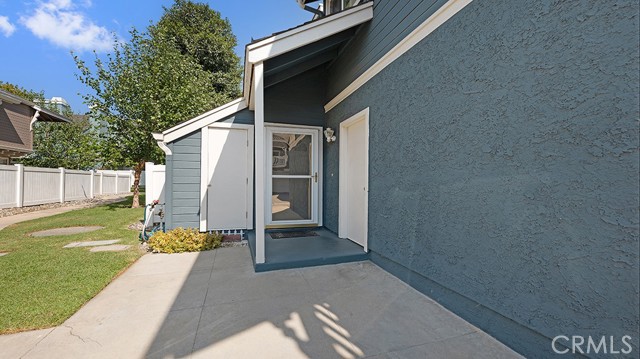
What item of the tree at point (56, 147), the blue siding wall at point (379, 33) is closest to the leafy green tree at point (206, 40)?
the tree at point (56, 147)

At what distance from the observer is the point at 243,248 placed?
4.74 m

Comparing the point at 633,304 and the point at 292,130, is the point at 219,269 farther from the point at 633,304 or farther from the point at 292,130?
the point at 633,304

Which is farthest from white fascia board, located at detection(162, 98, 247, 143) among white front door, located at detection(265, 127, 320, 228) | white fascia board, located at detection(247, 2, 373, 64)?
white fascia board, located at detection(247, 2, 373, 64)

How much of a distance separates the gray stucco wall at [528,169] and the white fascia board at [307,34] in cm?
143

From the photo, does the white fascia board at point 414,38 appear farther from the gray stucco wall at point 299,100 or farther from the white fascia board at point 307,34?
the gray stucco wall at point 299,100

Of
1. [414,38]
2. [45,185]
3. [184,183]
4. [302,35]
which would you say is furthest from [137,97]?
[414,38]

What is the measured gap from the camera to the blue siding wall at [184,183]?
5055 millimetres

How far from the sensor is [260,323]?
2.28 metres

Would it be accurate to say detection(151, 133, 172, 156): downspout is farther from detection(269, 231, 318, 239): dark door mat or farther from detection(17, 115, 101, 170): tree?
detection(17, 115, 101, 170): tree

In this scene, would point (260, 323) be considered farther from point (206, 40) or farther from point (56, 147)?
point (56, 147)

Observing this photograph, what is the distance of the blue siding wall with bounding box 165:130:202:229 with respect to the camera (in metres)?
5.05

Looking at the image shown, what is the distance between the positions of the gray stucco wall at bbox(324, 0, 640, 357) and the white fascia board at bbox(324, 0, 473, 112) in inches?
3.4

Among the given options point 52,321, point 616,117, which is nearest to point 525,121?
point 616,117

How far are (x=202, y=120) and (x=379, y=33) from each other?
12.1 ft
